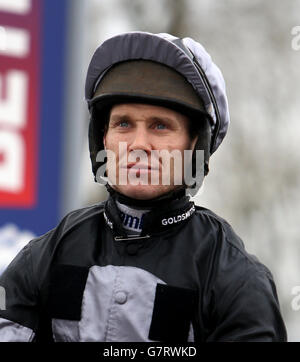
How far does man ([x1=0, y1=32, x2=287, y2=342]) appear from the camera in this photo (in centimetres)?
210

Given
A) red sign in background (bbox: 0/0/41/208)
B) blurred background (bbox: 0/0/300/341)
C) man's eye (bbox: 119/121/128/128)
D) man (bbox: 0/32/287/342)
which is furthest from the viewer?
blurred background (bbox: 0/0/300/341)

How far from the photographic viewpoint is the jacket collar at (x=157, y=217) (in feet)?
7.22

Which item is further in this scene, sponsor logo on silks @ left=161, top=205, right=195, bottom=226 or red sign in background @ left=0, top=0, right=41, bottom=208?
red sign in background @ left=0, top=0, right=41, bottom=208

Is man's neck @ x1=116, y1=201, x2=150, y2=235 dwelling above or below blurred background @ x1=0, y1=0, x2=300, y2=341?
below

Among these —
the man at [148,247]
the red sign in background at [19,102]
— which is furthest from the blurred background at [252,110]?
the man at [148,247]

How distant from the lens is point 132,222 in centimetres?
224

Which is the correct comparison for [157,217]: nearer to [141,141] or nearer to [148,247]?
[148,247]

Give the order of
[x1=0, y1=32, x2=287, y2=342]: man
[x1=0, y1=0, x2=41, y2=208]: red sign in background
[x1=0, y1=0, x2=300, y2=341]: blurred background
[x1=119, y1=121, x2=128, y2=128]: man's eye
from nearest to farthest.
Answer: [x1=0, y1=32, x2=287, y2=342]: man < [x1=119, y1=121, x2=128, y2=128]: man's eye < [x1=0, y1=0, x2=41, y2=208]: red sign in background < [x1=0, y1=0, x2=300, y2=341]: blurred background

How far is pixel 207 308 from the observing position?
211 cm

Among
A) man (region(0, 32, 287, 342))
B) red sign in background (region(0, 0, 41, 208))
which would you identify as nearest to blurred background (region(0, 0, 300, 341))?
red sign in background (region(0, 0, 41, 208))

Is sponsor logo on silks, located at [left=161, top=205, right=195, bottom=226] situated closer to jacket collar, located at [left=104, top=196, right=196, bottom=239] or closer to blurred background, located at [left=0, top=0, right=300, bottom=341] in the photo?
jacket collar, located at [left=104, top=196, right=196, bottom=239]

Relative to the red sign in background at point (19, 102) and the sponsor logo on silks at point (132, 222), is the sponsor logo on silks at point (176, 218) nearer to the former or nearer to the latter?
the sponsor logo on silks at point (132, 222)

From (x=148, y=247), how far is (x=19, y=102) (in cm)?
161

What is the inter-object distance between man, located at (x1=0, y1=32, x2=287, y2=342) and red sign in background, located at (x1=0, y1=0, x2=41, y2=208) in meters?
1.29
